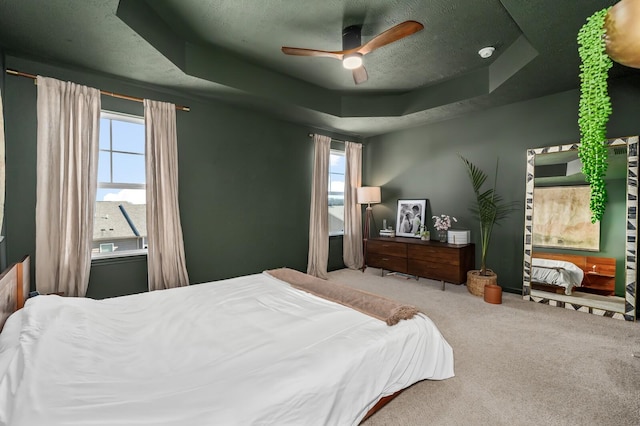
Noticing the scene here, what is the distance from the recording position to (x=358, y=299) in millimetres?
2061

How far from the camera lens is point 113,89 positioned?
305 cm

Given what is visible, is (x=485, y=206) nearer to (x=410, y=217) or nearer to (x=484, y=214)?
(x=484, y=214)

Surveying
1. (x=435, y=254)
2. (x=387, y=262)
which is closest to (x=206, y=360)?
(x=435, y=254)

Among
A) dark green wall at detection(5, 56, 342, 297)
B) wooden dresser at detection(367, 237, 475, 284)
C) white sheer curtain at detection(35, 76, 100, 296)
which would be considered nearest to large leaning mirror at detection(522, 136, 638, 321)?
wooden dresser at detection(367, 237, 475, 284)

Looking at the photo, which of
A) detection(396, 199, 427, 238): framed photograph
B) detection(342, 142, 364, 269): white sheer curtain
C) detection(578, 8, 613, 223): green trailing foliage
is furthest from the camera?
detection(342, 142, 364, 269): white sheer curtain

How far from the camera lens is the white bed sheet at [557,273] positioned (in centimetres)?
338

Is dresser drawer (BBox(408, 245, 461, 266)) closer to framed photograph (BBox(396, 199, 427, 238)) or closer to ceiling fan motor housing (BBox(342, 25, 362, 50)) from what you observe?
framed photograph (BBox(396, 199, 427, 238))

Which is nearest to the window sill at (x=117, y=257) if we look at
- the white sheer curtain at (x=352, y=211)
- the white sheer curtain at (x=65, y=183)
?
the white sheer curtain at (x=65, y=183)

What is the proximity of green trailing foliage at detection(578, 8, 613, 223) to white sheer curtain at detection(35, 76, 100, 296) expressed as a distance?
379 cm

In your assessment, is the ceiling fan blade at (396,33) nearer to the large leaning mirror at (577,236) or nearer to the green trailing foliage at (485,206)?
the green trailing foliage at (485,206)

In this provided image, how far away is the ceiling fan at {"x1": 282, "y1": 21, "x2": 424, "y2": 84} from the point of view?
2107 millimetres

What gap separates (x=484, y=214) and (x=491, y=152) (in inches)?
39.6

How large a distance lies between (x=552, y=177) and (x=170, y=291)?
4.45 m

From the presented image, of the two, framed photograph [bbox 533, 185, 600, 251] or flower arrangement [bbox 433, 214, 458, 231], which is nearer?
framed photograph [bbox 533, 185, 600, 251]
